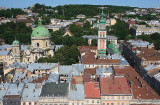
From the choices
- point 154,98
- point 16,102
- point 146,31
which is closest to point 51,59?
point 16,102

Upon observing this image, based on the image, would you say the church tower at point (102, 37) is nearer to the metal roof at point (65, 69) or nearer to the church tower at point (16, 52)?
the metal roof at point (65, 69)

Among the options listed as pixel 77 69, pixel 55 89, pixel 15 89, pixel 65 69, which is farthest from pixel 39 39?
pixel 55 89

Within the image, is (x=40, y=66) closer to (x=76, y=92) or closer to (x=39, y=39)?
(x=39, y=39)

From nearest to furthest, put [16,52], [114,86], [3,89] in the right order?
[114,86], [3,89], [16,52]

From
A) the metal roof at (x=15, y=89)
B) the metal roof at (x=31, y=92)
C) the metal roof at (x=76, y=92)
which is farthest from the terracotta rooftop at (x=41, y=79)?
the metal roof at (x=76, y=92)

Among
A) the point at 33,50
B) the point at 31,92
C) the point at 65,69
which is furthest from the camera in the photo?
the point at 33,50
